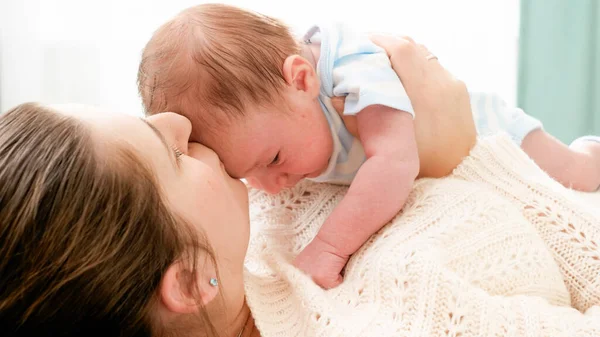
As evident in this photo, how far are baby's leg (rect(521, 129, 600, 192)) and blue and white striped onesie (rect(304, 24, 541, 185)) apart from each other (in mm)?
30

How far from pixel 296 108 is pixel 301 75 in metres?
0.06

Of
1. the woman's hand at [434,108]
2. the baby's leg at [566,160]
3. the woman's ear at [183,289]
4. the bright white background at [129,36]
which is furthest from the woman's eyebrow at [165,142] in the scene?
the bright white background at [129,36]

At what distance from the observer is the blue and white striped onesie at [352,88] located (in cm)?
112

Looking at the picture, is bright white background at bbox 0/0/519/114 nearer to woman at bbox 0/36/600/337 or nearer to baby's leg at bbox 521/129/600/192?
baby's leg at bbox 521/129/600/192

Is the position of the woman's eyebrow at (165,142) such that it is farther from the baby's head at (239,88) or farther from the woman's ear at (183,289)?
the baby's head at (239,88)

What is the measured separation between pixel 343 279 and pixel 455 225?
199 mm

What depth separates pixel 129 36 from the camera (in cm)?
274

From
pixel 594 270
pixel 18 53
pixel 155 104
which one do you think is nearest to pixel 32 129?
pixel 155 104

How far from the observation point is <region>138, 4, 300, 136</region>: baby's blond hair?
3.45 ft

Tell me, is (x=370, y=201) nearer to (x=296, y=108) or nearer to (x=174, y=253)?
(x=296, y=108)

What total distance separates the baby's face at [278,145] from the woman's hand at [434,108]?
65 millimetres

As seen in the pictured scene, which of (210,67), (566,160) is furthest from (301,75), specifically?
(566,160)

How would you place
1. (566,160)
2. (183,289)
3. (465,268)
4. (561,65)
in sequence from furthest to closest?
(561,65), (566,160), (465,268), (183,289)

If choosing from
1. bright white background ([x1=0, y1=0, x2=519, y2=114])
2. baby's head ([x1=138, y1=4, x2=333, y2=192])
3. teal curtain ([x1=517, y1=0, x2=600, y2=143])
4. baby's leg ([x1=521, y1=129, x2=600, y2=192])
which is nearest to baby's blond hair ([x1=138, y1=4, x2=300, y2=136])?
baby's head ([x1=138, y1=4, x2=333, y2=192])
